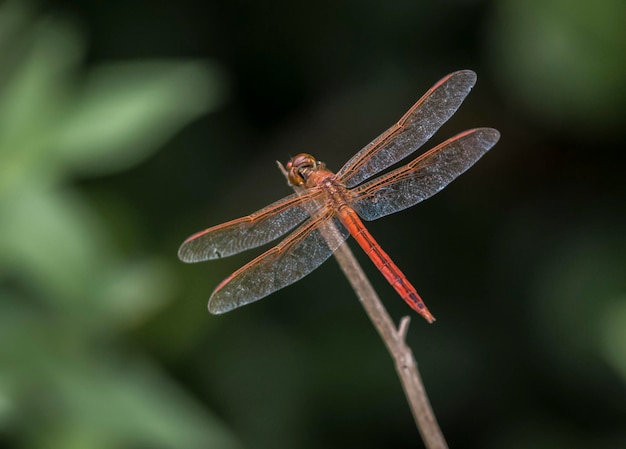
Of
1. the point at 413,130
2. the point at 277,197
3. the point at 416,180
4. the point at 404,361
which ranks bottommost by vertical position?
the point at 404,361

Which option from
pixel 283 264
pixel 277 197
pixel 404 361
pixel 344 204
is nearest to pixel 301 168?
pixel 344 204

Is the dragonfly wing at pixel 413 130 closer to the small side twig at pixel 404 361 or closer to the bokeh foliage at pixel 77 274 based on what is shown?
the small side twig at pixel 404 361

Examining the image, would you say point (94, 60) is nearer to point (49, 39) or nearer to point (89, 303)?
point (49, 39)

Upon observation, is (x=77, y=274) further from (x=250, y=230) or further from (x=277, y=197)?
(x=277, y=197)

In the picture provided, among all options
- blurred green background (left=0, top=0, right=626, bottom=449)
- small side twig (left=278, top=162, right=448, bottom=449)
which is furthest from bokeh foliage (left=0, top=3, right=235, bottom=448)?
small side twig (left=278, top=162, right=448, bottom=449)

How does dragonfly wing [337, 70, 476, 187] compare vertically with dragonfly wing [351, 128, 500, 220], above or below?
above

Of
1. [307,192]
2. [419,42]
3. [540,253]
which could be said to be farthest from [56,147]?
[540,253]

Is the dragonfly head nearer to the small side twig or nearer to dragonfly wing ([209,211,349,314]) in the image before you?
dragonfly wing ([209,211,349,314])
